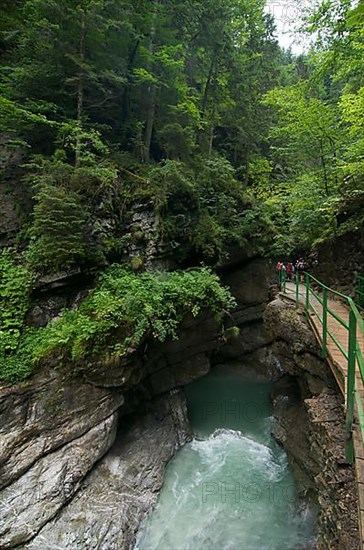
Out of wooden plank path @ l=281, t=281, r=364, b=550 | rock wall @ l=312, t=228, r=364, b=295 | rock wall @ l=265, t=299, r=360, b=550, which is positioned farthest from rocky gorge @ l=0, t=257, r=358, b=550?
rock wall @ l=312, t=228, r=364, b=295

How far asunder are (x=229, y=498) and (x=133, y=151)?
11.4 meters

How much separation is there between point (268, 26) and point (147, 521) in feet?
84.7

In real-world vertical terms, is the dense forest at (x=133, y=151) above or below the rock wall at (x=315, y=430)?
above

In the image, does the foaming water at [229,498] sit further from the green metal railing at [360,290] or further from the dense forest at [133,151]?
the green metal railing at [360,290]

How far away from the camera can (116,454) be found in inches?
280

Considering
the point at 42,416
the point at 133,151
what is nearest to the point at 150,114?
the point at 133,151

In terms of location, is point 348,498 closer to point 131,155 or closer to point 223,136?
point 131,155

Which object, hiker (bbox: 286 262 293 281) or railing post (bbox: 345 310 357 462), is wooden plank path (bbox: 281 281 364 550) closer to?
railing post (bbox: 345 310 357 462)

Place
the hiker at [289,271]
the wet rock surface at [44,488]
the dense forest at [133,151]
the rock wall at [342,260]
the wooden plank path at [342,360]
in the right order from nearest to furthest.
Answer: the wooden plank path at [342,360]
the wet rock surface at [44,488]
the dense forest at [133,151]
the rock wall at [342,260]
the hiker at [289,271]

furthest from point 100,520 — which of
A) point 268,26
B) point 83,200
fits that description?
point 268,26

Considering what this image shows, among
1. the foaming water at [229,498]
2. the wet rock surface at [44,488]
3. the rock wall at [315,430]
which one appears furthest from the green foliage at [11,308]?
the rock wall at [315,430]

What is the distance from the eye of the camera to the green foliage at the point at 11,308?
609 cm

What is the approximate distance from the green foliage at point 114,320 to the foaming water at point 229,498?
11.5ft

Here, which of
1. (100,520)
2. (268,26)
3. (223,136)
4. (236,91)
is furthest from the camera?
(268,26)
